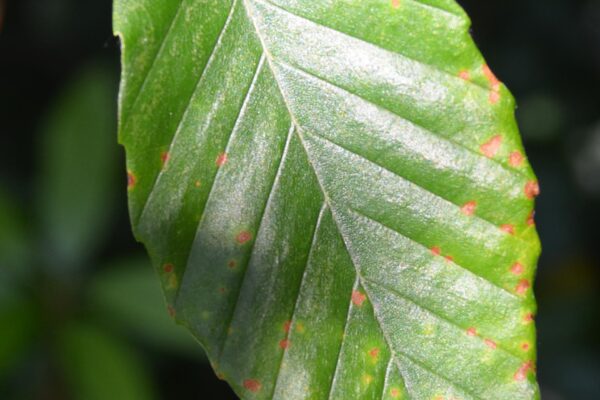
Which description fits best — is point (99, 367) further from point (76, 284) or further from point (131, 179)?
point (131, 179)

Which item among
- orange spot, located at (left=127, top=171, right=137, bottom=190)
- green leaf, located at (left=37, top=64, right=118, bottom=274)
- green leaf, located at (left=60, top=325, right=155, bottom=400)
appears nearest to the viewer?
orange spot, located at (left=127, top=171, right=137, bottom=190)

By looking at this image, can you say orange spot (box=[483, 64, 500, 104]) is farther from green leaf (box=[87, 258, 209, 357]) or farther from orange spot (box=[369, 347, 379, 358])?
Result: green leaf (box=[87, 258, 209, 357])

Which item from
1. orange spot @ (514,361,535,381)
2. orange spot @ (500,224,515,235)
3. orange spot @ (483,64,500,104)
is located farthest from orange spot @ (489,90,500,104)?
orange spot @ (514,361,535,381)

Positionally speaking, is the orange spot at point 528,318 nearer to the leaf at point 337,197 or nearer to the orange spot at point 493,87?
the leaf at point 337,197

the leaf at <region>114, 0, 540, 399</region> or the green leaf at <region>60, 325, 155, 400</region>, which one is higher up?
the leaf at <region>114, 0, 540, 399</region>

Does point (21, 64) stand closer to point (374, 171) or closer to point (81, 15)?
point (81, 15)

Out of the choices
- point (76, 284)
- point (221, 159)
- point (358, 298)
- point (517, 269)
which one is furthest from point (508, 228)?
point (76, 284)
